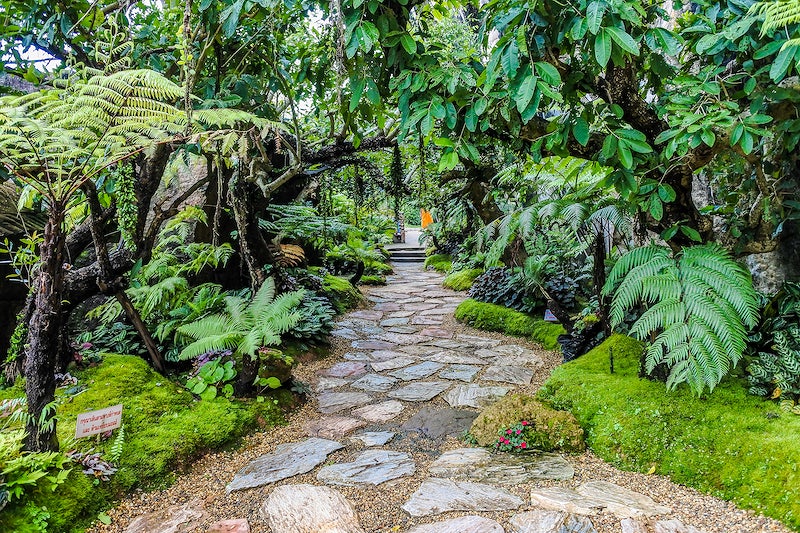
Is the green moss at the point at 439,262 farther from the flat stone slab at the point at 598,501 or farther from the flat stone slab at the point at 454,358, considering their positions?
the flat stone slab at the point at 598,501

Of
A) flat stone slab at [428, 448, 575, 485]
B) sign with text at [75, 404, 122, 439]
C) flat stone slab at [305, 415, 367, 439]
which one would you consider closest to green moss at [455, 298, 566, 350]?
flat stone slab at [428, 448, 575, 485]

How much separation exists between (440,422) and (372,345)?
194 cm

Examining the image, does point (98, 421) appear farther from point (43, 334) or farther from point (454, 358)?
point (454, 358)

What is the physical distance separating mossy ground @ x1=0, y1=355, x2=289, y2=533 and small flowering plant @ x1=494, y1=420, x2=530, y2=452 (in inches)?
53.2

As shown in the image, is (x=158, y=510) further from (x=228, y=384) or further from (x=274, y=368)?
(x=274, y=368)

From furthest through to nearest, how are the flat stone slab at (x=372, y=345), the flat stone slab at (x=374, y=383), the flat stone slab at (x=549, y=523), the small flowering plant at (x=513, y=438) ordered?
the flat stone slab at (x=372, y=345), the flat stone slab at (x=374, y=383), the small flowering plant at (x=513, y=438), the flat stone slab at (x=549, y=523)

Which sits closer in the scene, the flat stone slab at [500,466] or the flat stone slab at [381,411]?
the flat stone slab at [500,466]

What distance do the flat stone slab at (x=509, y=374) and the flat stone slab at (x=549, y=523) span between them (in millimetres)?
1700

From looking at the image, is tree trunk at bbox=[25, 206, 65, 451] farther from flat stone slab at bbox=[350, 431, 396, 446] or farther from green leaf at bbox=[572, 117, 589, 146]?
green leaf at bbox=[572, 117, 589, 146]

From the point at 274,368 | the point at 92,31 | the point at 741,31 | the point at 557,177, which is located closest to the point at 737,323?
the point at 741,31

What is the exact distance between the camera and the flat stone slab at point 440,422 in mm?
2613

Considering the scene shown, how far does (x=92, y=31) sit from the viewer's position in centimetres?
300

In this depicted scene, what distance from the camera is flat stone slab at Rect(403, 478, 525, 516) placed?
182 centimetres

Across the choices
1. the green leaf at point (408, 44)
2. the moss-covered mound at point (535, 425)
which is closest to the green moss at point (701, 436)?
the moss-covered mound at point (535, 425)
